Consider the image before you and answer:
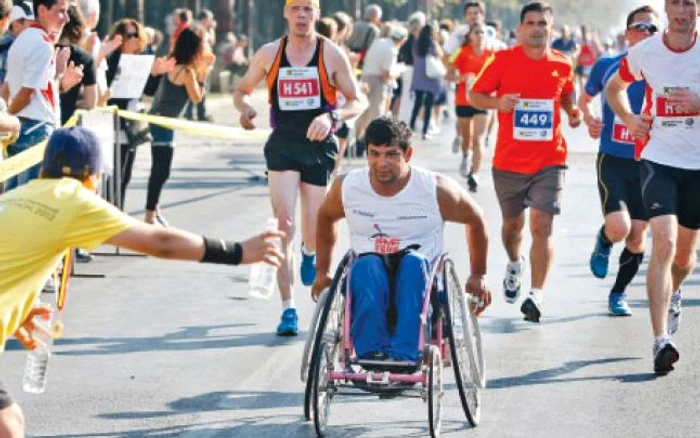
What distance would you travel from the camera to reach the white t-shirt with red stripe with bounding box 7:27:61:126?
39.7ft

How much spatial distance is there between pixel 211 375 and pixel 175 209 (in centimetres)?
852

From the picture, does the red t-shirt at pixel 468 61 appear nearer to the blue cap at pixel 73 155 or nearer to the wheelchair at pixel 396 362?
the wheelchair at pixel 396 362

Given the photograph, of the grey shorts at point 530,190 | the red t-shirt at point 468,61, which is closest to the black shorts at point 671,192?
the grey shorts at point 530,190

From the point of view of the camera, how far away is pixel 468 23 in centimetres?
2348

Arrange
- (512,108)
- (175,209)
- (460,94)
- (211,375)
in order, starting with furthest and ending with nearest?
(460,94) → (175,209) → (512,108) → (211,375)

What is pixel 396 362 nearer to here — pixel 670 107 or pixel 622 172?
pixel 670 107

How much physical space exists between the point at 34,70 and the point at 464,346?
4.68 m

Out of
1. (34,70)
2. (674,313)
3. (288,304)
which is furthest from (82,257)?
(674,313)

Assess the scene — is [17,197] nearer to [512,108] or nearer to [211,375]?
[211,375]

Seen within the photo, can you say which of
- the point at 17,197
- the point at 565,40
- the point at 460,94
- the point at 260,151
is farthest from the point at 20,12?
the point at 565,40

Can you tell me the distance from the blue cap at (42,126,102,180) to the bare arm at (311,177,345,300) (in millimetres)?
2465

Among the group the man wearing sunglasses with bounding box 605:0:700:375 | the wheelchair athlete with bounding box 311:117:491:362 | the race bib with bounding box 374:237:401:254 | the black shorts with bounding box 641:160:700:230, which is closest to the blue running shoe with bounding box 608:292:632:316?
the man wearing sunglasses with bounding box 605:0:700:375

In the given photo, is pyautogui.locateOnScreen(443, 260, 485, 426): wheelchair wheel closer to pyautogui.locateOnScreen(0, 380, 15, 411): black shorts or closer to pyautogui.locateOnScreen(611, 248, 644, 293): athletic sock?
pyautogui.locateOnScreen(0, 380, 15, 411): black shorts

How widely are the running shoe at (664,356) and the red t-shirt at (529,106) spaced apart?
2394 millimetres
